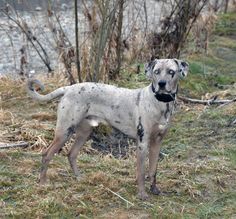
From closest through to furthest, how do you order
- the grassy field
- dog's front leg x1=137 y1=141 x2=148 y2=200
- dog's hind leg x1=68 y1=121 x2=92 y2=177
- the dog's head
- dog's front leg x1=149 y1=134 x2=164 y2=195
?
the dog's head
the grassy field
dog's front leg x1=137 y1=141 x2=148 y2=200
dog's front leg x1=149 y1=134 x2=164 y2=195
dog's hind leg x1=68 y1=121 x2=92 y2=177

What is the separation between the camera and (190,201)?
536cm

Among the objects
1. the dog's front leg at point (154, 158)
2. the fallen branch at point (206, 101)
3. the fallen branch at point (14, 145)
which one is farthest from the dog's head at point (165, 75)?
the fallen branch at point (206, 101)

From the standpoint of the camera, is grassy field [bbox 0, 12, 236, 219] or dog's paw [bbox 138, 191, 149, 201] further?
dog's paw [bbox 138, 191, 149, 201]

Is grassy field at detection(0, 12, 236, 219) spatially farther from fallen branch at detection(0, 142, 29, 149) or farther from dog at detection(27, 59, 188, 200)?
dog at detection(27, 59, 188, 200)

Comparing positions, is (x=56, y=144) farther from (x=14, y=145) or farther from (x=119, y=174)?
(x=14, y=145)

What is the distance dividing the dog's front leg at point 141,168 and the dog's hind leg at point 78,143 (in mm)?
609

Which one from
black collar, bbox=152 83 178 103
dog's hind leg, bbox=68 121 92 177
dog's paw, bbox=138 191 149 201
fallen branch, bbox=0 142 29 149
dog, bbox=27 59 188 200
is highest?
black collar, bbox=152 83 178 103

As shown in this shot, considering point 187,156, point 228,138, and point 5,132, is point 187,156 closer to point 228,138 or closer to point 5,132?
point 228,138

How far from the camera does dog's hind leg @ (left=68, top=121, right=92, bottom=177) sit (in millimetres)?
5645

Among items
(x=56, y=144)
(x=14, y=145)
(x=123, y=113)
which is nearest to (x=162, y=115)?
(x=123, y=113)

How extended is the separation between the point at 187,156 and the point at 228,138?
2.13 feet

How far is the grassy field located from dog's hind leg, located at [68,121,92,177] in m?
0.10

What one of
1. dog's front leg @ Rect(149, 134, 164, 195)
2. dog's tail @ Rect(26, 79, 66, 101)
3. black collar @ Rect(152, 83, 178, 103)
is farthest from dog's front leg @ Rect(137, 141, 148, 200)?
dog's tail @ Rect(26, 79, 66, 101)

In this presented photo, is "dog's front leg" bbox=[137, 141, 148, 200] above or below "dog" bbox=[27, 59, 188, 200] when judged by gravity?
below
